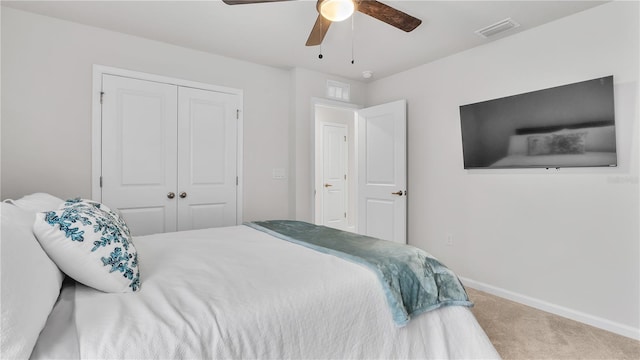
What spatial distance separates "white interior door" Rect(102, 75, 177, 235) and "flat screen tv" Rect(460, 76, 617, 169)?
298 centimetres

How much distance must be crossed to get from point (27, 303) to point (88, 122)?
250 cm

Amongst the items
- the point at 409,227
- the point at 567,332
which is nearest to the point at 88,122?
the point at 409,227

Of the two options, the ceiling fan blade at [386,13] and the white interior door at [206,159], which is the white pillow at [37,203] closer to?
the white interior door at [206,159]

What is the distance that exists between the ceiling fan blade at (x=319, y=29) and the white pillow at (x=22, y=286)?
1.83m

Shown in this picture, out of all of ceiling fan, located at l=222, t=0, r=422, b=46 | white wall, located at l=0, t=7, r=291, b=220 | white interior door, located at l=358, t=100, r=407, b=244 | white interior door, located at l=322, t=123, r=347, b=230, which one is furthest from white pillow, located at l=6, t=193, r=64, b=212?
white interior door, located at l=322, t=123, r=347, b=230

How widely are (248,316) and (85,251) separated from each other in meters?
0.64

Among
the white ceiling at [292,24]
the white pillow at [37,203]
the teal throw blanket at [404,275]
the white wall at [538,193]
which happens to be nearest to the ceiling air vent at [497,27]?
the white ceiling at [292,24]

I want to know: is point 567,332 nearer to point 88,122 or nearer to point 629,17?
point 629,17

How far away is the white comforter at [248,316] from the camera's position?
974 mm

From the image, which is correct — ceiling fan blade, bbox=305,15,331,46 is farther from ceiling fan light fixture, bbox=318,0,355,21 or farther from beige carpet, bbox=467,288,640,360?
beige carpet, bbox=467,288,640,360

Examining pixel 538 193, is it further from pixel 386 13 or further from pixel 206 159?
pixel 206 159

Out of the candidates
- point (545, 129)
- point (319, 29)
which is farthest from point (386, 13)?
point (545, 129)

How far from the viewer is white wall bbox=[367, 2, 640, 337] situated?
242 cm

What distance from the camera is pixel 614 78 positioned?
8.05ft
